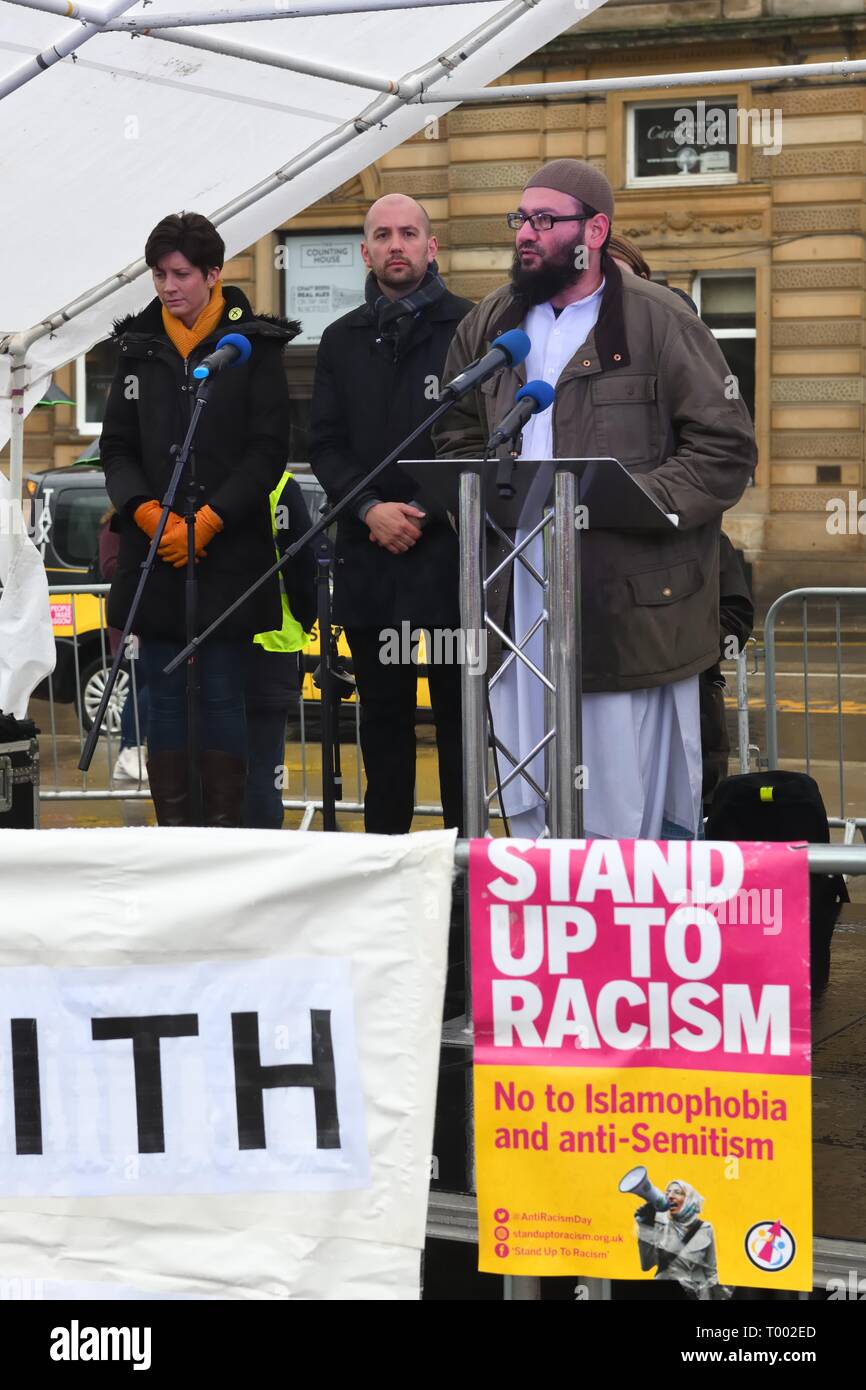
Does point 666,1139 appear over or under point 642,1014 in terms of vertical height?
under

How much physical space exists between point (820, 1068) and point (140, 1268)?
2342mm

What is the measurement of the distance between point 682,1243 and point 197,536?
119 inches

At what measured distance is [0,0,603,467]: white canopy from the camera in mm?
5996

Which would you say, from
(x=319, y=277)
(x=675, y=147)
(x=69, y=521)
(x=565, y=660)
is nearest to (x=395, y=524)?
(x=565, y=660)

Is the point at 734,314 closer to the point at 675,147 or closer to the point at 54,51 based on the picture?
the point at 675,147

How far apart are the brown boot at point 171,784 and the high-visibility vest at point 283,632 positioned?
0.54 meters

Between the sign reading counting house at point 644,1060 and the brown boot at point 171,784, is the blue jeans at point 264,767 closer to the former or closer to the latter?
the brown boot at point 171,784

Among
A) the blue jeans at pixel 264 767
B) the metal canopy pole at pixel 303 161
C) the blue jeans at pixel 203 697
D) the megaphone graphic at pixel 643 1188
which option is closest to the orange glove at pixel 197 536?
the blue jeans at pixel 203 697

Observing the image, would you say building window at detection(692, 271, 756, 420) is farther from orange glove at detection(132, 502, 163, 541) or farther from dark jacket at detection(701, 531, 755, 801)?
orange glove at detection(132, 502, 163, 541)

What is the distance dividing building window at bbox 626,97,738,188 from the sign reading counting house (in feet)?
70.3

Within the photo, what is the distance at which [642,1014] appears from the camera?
3041mm

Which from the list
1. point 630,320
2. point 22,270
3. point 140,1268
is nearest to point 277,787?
point 22,270

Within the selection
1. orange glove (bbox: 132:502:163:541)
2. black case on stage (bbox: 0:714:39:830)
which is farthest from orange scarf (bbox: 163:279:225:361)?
black case on stage (bbox: 0:714:39:830)
